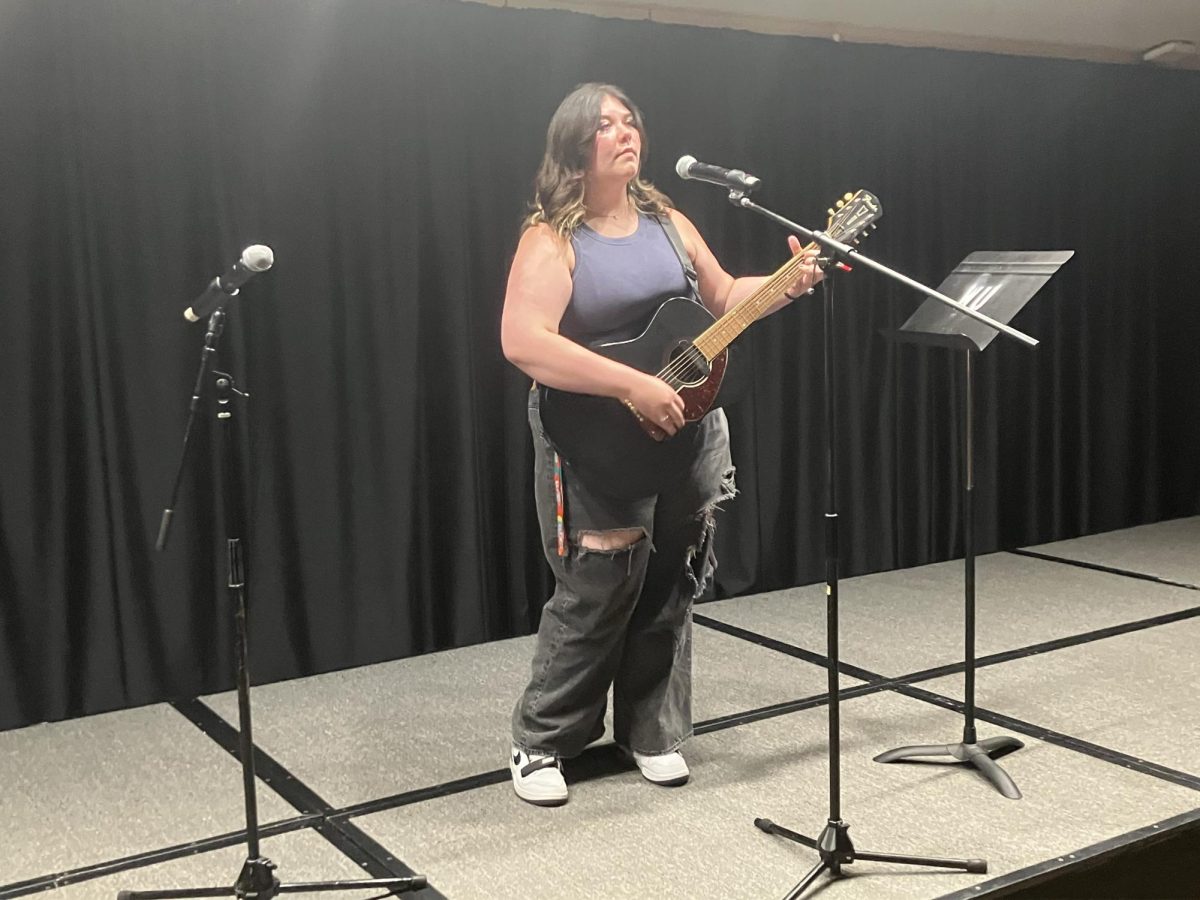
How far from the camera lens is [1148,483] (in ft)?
17.3

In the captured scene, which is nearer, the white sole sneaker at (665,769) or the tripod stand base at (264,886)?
the tripod stand base at (264,886)

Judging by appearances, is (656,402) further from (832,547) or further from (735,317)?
(832,547)

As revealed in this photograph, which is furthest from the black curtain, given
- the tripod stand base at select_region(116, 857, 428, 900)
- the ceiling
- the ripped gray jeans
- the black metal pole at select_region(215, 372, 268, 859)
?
the black metal pole at select_region(215, 372, 268, 859)

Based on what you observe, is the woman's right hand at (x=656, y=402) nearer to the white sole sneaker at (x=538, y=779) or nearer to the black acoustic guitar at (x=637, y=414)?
the black acoustic guitar at (x=637, y=414)

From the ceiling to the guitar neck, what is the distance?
5.91 ft

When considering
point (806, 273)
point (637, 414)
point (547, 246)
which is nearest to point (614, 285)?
point (547, 246)

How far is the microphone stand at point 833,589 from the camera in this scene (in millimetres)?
1958

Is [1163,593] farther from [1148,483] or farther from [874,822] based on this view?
[874,822]

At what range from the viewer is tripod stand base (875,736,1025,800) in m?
2.56

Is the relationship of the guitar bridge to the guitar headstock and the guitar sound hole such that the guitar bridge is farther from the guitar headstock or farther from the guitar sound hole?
the guitar headstock

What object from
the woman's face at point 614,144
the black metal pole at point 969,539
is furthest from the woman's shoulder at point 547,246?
the black metal pole at point 969,539

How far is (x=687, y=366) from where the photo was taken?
2.36 m

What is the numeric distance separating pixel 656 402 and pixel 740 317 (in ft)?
0.74

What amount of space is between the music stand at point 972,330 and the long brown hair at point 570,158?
0.70 m
